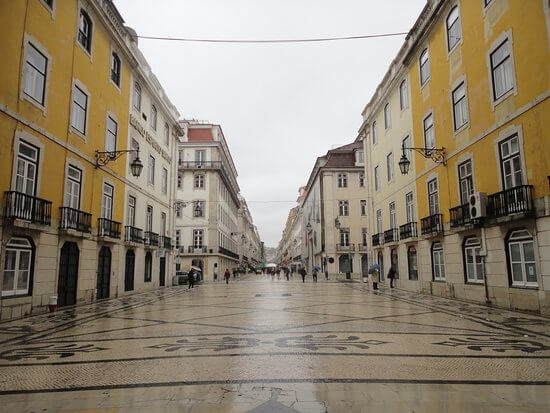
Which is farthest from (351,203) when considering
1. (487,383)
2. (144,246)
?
(487,383)

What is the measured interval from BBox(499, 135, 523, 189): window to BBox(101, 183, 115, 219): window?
52.8ft

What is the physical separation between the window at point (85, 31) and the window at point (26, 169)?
5844 mm

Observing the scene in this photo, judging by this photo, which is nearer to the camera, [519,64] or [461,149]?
[519,64]

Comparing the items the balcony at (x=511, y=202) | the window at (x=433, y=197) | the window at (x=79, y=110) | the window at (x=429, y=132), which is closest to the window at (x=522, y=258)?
the balcony at (x=511, y=202)

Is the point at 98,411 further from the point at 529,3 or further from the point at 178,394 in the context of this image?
the point at 529,3

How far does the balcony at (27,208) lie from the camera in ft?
35.7

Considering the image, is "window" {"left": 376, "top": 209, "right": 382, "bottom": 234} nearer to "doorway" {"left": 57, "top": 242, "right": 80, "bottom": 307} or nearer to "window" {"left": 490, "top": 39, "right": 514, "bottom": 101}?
"window" {"left": 490, "top": 39, "right": 514, "bottom": 101}

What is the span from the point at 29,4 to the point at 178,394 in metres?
13.3

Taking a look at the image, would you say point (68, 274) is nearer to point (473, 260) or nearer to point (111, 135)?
point (111, 135)

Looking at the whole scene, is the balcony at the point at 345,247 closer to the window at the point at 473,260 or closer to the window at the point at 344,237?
the window at the point at 344,237

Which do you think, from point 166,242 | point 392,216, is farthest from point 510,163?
point 166,242

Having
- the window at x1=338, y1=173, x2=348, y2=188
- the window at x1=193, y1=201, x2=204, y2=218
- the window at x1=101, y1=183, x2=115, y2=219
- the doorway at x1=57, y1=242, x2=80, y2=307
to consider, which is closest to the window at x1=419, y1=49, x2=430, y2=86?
the window at x1=101, y1=183, x2=115, y2=219

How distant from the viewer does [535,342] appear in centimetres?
726

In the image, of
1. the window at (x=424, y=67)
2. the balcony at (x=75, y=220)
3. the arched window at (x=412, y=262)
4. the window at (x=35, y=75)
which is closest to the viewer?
the window at (x=35, y=75)
